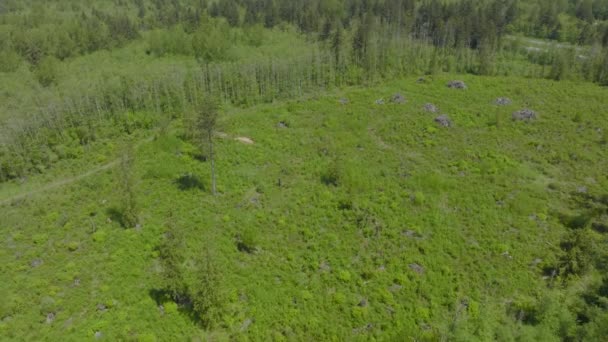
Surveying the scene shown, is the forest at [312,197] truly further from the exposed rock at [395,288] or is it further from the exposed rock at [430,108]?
the exposed rock at [430,108]

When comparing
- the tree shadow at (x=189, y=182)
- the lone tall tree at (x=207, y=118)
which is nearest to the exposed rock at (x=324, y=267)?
the tree shadow at (x=189, y=182)

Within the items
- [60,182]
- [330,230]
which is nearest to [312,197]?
[330,230]

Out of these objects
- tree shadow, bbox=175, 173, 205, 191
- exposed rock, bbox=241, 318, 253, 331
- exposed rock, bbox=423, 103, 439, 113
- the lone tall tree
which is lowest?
exposed rock, bbox=241, 318, 253, 331

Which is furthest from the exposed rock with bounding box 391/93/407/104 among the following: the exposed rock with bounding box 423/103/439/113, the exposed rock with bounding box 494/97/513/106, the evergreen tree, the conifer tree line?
the evergreen tree

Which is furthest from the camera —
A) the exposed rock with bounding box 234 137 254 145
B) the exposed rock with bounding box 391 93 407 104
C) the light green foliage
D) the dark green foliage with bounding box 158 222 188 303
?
the light green foliage

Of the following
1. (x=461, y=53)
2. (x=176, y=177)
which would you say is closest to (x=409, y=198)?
(x=176, y=177)

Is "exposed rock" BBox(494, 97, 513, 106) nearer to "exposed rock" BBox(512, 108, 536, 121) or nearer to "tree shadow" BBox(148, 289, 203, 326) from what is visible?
"exposed rock" BBox(512, 108, 536, 121)
